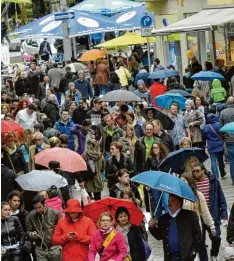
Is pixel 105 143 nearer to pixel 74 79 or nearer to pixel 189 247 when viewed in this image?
pixel 189 247

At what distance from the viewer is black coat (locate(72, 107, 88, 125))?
25391 mm

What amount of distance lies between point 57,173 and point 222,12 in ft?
49.8

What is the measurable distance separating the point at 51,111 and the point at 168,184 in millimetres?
13680

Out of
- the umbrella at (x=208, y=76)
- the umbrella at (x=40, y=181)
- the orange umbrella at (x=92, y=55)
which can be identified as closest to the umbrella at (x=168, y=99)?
the umbrella at (x=208, y=76)

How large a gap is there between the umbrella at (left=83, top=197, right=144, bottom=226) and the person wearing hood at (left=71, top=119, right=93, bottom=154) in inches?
303

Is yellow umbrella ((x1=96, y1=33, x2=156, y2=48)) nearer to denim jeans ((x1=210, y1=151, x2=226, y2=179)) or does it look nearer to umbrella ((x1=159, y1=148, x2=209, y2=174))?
denim jeans ((x1=210, y1=151, x2=226, y2=179))

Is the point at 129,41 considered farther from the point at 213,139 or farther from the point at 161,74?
the point at 213,139

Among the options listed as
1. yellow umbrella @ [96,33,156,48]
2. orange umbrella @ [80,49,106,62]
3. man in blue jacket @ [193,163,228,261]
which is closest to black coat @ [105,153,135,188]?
man in blue jacket @ [193,163,228,261]

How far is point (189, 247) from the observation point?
13406 mm

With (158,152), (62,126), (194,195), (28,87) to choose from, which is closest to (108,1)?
(28,87)

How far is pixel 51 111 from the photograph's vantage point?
90.3ft

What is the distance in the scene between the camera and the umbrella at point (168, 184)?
13742 millimetres

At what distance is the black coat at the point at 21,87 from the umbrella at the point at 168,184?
2159cm

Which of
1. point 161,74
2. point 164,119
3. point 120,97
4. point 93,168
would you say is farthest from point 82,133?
point 161,74
